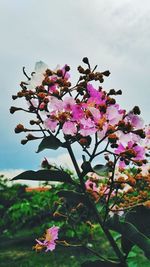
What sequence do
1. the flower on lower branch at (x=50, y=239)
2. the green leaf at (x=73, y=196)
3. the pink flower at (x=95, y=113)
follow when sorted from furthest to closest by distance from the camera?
the flower on lower branch at (x=50, y=239) → the green leaf at (x=73, y=196) → the pink flower at (x=95, y=113)

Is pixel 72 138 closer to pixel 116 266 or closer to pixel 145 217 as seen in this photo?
pixel 145 217

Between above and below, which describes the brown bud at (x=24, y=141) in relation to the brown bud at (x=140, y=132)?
above

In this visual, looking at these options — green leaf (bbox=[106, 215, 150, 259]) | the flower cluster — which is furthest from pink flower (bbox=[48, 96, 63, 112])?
green leaf (bbox=[106, 215, 150, 259])

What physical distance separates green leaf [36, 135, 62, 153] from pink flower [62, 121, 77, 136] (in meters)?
0.08

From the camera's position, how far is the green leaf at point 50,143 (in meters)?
1.99

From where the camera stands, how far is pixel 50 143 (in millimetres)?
1993

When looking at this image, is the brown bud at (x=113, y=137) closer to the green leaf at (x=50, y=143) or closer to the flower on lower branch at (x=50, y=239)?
the green leaf at (x=50, y=143)

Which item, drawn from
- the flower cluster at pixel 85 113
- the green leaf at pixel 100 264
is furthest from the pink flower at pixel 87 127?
the green leaf at pixel 100 264

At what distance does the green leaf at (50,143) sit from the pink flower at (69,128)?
0.08m

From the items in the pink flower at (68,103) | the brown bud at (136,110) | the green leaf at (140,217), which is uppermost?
the pink flower at (68,103)

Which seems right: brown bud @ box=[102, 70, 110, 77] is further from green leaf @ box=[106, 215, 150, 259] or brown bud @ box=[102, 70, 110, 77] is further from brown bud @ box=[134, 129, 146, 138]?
green leaf @ box=[106, 215, 150, 259]

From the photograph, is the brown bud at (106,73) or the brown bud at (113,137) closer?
the brown bud at (113,137)

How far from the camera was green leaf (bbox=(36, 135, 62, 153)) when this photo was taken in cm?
199

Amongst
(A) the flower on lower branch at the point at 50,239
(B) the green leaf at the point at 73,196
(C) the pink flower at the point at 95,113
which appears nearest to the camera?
(C) the pink flower at the point at 95,113
